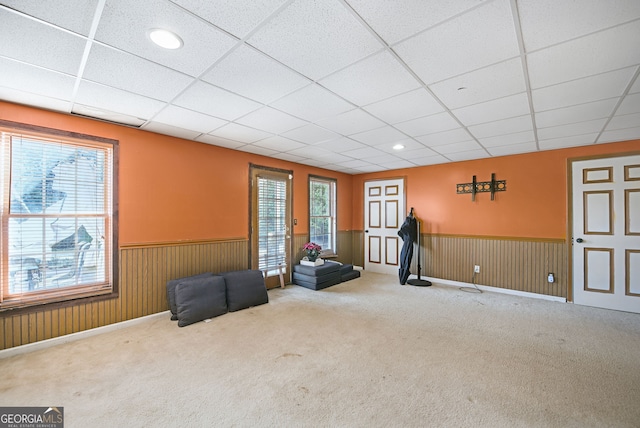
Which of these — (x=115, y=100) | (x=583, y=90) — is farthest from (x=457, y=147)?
(x=115, y=100)

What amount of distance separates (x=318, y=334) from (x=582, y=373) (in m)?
2.41

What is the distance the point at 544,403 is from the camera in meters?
1.93

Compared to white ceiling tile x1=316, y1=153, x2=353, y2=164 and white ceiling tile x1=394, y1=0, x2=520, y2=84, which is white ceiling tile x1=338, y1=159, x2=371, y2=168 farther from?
white ceiling tile x1=394, y1=0, x2=520, y2=84

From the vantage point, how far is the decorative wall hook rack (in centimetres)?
490

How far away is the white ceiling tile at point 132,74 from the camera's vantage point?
1.90 metres

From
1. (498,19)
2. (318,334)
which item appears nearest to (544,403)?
(318,334)

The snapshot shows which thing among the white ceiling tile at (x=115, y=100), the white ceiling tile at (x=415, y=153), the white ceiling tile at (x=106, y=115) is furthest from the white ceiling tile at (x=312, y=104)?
the white ceiling tile at (x=415, y=153)

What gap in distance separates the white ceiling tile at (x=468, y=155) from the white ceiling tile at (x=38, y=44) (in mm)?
4986

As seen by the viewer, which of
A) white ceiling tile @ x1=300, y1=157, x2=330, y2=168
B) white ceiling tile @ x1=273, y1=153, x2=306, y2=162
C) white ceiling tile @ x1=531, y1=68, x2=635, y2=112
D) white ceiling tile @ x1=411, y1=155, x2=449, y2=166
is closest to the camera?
white ceiling tile @ x1=531, y1=68, x2=635, y2=112

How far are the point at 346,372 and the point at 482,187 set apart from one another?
174 inches

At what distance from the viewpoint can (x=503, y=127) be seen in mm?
3336

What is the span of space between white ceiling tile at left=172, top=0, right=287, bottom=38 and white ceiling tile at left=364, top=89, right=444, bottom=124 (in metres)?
1.46

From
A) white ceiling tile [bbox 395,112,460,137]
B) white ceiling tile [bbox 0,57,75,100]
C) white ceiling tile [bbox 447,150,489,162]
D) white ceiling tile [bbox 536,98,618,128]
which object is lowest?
white ceiling tile [bbox 447,150,489,162]

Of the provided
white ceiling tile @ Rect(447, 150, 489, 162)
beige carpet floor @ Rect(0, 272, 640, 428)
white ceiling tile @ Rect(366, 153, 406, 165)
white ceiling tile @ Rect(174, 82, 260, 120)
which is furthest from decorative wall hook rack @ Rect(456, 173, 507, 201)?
white ceiling tile @ Rect(174, 82, 260, 120)
